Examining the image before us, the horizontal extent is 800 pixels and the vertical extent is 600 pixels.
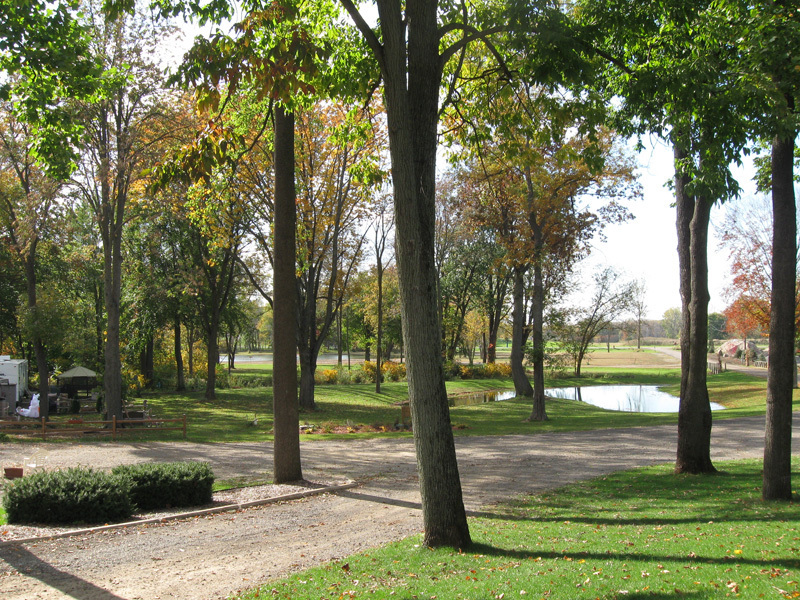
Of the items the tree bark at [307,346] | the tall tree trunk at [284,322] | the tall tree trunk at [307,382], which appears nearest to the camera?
the tall tree trunk at [284,322]

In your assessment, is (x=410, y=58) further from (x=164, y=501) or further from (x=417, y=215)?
(x=164, y=501)

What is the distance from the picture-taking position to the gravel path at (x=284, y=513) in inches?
257

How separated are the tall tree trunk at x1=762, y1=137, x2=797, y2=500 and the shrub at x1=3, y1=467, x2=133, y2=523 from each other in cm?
959

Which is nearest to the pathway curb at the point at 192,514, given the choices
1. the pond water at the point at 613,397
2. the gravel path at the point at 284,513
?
the gravel path at the point at 284,513

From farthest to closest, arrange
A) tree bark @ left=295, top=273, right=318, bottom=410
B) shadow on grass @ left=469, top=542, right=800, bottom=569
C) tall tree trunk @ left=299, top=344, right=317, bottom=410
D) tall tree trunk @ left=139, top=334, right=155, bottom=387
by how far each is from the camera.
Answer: tall tree trunk @ left=139, top=334, right=155, bottom=387, tall tree trunk @ left=299, top=344, right=317, bottom=410, tree bark @ left=295, top=273, right=318, bottom=410, shadow on grass @ left=469, top=542, right=800, bottom=569

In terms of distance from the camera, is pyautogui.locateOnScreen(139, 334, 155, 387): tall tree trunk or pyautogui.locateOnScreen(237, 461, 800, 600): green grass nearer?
pyautogui.locateOnScreen(237, 461, 800, 600): green grass

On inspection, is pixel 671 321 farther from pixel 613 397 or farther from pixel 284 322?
pixel 284 322

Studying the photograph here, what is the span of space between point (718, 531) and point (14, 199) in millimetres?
26086

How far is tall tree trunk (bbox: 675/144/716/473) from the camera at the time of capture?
1114cm

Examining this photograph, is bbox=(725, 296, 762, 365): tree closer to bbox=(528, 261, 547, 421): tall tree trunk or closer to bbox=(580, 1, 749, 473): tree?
bbox=(528, 261, 547, 421): tall tree trunk

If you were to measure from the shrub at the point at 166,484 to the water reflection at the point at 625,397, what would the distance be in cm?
2652

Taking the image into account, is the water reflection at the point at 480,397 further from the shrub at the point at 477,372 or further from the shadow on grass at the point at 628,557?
the shadow on grass at the point at 628,557

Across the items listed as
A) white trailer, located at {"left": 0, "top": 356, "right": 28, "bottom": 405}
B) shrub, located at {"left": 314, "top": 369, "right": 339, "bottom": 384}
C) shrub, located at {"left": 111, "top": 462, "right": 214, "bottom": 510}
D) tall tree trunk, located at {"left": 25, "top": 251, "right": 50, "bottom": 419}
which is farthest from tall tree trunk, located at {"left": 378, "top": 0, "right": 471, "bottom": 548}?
shrub, located at {"left": 314, "top": 369, "right": 339, "bottom": 384}

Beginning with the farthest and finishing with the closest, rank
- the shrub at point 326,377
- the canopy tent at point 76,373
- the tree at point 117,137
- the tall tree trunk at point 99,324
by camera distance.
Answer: the shrub at point 326,377 < the tall tree trunk at point 99,324 < the canopy tent at point 76,373 < the tree at point 117,137
